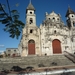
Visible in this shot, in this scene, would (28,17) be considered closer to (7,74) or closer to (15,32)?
(7,74)

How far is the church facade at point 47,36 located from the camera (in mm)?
22375

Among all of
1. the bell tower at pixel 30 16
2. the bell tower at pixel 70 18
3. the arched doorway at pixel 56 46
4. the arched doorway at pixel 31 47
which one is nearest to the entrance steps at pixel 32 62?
the arched doorway at pixel 31 47

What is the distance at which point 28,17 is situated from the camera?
2422 cm

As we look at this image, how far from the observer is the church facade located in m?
22.4

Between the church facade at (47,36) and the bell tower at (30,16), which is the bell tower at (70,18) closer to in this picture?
the church facade at (47,36)

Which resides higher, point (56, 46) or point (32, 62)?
point (56, 46)

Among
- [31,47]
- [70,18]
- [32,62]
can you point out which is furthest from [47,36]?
[32,62]

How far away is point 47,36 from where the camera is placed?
2380cm

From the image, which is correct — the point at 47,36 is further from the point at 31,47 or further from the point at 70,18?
the point at 70,18

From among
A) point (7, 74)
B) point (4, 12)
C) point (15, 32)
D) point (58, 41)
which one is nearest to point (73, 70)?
point (7, 74)

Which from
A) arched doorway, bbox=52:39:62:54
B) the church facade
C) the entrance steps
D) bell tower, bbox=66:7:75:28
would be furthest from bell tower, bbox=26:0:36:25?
the entrance steps

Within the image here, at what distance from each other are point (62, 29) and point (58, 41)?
3.36 metres

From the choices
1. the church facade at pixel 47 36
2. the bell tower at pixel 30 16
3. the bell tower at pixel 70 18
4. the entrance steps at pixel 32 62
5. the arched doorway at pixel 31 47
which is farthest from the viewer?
the bell tower at pixel 70 18

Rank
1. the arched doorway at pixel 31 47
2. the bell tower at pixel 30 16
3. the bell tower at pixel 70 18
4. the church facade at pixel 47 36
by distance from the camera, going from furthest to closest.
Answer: the bell tower at pixel 70 18, the bell tower at pixel 30 16, the church facade at pixel 47 36, the arched doorway at pixel 31 47
